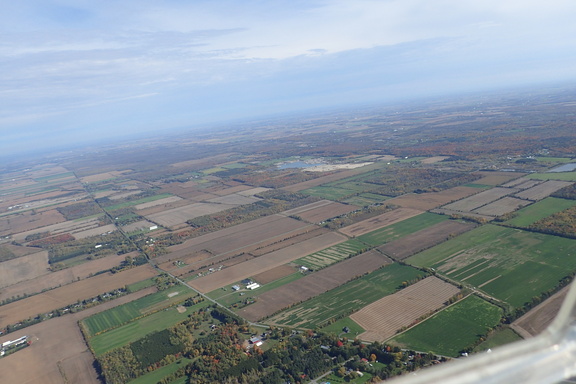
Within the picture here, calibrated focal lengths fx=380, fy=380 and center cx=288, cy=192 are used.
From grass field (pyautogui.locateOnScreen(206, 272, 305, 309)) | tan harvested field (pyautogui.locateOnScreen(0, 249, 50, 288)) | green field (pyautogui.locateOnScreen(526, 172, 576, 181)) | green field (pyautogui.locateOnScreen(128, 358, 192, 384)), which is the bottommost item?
tan harvested field (pyautogui.locateOnScreen(0, 249, 50, 288))

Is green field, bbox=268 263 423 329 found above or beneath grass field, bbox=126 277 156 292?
above

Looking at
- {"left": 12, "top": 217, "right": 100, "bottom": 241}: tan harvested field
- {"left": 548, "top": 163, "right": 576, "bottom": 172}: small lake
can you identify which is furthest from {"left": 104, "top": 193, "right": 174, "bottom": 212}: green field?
{"left": 548, "top": 163, "right": 576, "bottom": 172}: small lake

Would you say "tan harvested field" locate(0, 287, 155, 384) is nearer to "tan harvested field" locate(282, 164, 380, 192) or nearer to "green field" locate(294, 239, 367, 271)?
"green field" locate(294, 239, 367, 271)

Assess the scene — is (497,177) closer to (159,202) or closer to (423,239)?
(423,239)

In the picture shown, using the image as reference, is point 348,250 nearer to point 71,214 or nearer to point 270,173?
point 270,173

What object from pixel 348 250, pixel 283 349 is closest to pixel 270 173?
pixel 348 250

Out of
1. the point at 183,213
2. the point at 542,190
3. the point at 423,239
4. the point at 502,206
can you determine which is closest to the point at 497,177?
the point at 542,190

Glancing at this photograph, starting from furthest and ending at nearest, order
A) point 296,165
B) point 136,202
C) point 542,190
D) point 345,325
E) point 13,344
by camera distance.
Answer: point 296,165, point 136,202, point 542,190, point 13,344, point 345,325
